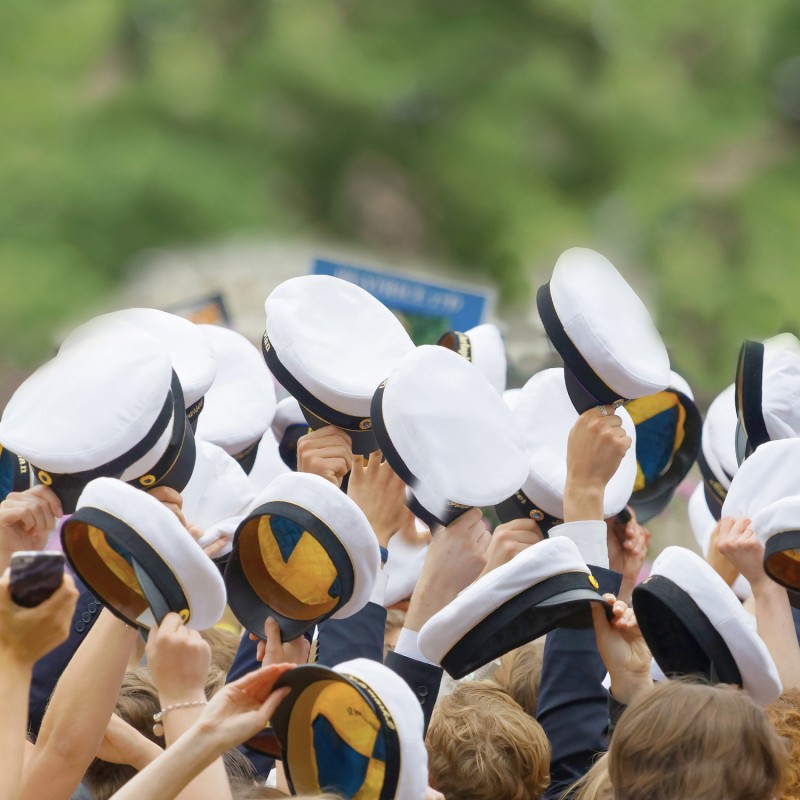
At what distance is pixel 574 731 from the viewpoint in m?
2.29

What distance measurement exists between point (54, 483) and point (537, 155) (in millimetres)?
7033

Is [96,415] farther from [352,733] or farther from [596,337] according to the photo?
[596,337]

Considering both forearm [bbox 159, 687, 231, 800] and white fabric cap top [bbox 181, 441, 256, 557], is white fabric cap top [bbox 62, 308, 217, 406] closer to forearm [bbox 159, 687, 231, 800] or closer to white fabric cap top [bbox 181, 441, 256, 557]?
white fabric cap top [bbox 181, 441, 256, 557]

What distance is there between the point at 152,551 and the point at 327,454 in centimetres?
65

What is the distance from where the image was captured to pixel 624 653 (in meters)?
2.16

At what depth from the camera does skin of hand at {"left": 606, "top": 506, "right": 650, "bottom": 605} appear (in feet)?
9.46

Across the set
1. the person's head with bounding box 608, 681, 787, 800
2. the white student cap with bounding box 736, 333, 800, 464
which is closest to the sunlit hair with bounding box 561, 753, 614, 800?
the person's head with bounding box 608, 681, 787, 800

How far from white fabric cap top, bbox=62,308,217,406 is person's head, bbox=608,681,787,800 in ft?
3.66

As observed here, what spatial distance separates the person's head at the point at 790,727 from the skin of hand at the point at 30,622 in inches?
41.0

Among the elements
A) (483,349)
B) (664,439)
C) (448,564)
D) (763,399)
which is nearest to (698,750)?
(448,564)

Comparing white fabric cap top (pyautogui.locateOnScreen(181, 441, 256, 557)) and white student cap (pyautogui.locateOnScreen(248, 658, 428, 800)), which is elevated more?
white student cap (pyautogui.locateOnScreen(248, 658, 428, 800))

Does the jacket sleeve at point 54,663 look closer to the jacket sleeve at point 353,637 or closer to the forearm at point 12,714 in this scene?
the jacket sleeve at point 353,637

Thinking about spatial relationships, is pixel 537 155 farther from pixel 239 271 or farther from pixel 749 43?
Result: pixel 239 271

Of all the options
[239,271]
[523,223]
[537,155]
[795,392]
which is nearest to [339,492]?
[795,392]
